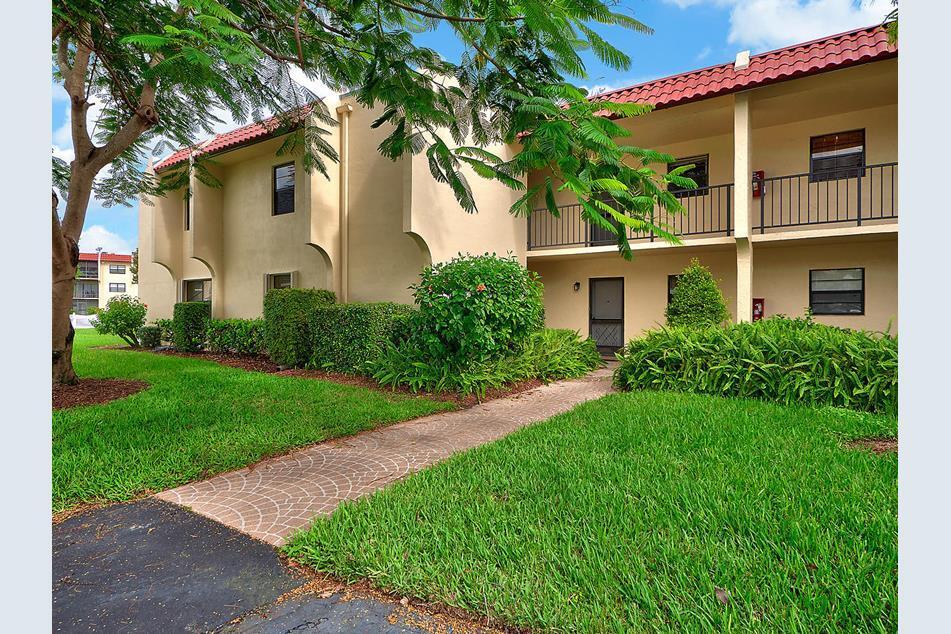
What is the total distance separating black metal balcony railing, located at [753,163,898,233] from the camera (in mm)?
9984

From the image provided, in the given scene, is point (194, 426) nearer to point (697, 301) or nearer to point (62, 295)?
point (62, 295)

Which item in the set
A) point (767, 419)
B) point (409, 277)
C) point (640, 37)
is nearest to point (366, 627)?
point (640, 37)

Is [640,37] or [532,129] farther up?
[640,37]

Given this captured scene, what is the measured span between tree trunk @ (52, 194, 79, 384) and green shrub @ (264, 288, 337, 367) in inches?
145

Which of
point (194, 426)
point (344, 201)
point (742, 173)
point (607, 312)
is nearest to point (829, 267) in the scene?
point (742, 173)

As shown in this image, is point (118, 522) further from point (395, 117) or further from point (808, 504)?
point (808, 504)

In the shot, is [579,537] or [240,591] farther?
[579,537]

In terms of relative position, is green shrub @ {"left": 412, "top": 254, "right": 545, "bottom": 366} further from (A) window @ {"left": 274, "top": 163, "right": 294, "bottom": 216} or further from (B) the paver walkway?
(A) window @ {"left": 274, "top": 163, "right": 294, "bottom": 216}

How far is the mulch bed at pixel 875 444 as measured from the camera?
191 inches

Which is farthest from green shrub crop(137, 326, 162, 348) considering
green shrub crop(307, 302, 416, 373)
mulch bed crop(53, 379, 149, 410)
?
green shrub crop(307, 302, 416, 373)

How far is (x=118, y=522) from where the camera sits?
138 inches

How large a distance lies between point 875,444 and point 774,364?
2142 mm

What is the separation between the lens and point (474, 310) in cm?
786

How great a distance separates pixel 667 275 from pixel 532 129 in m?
9.80
